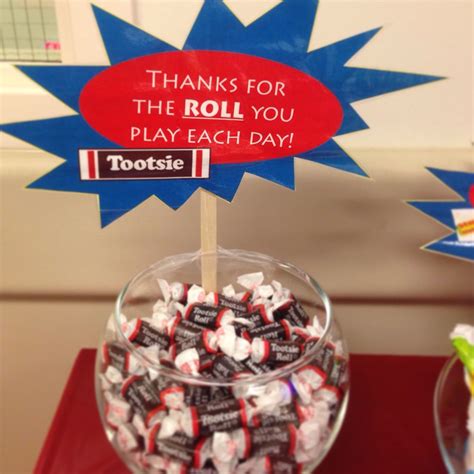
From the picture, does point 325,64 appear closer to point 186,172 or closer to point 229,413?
point 186,172

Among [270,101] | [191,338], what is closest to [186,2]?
[270,101]

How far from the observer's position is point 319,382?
0.62 metres

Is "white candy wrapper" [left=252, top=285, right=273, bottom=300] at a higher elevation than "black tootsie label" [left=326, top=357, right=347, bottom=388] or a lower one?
higher

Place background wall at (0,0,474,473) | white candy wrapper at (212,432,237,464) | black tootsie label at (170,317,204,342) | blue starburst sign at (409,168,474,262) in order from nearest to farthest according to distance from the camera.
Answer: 1. white candy wrapper at (212,432,237,464)
2. black tootsie label at (170,317,204,342)
3. blue starburst sign at (409,168,474,262)
4. background wall at (0,0,474,473)

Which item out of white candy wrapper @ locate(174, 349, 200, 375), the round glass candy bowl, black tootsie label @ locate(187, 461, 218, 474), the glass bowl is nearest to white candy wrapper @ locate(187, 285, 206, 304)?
the round glass candy bowl

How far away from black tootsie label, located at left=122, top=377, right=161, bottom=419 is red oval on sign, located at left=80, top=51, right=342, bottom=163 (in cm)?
28

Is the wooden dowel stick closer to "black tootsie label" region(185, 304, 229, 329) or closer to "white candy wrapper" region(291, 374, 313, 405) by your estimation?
"black tootsie label" region(185, 304, 229, 329)

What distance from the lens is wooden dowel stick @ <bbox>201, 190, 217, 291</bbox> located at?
0.73 m

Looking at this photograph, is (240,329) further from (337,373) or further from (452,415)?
(452,415)

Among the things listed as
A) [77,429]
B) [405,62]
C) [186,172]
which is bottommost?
[77,429]

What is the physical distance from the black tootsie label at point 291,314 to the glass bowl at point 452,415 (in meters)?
0.22

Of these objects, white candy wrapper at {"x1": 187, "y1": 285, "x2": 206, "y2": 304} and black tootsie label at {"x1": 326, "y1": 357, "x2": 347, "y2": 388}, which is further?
white candy wrapper at {"x1": 187, "y1": 285, "x2": 206, "y2": 304}

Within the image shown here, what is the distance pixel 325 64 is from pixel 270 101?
0.25 ft

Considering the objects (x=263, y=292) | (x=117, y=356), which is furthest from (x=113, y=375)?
(x=263, y=292)
